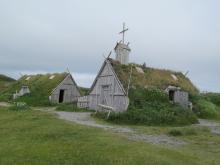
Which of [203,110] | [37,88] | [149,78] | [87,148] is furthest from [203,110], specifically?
[37,88]

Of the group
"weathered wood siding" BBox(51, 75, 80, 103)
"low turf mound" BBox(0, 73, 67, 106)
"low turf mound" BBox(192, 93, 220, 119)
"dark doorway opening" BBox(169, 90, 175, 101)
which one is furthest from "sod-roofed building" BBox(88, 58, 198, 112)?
"weathered wood siding" BBox(51, 75, 80, 103)

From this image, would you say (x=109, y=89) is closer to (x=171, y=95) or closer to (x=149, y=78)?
(x=149, y=78)

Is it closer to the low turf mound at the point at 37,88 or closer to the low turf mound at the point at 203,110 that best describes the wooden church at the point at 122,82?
the low turf mound at the point at 203,110

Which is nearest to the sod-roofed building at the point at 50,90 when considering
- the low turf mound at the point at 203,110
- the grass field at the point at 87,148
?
the low turf mound at the point at 203,110

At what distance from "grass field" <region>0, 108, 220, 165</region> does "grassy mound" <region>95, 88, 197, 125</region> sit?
21.3 ft

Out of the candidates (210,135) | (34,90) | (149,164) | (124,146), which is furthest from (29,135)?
(34,90)

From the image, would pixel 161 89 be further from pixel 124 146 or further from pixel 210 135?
pixel 124 146

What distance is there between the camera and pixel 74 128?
24016mm

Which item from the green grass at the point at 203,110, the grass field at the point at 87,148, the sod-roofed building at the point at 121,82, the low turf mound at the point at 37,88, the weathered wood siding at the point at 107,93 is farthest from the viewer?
the low turf mound at the point at 37,88

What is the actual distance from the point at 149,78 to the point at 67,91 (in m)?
20.6

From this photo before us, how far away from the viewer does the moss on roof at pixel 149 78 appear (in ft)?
121

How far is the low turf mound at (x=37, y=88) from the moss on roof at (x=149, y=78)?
1663 cm

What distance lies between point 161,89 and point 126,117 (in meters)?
7.56

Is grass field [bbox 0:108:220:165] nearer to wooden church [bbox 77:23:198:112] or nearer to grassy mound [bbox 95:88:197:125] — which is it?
grassy mound [bbox 95:88:197:125]
